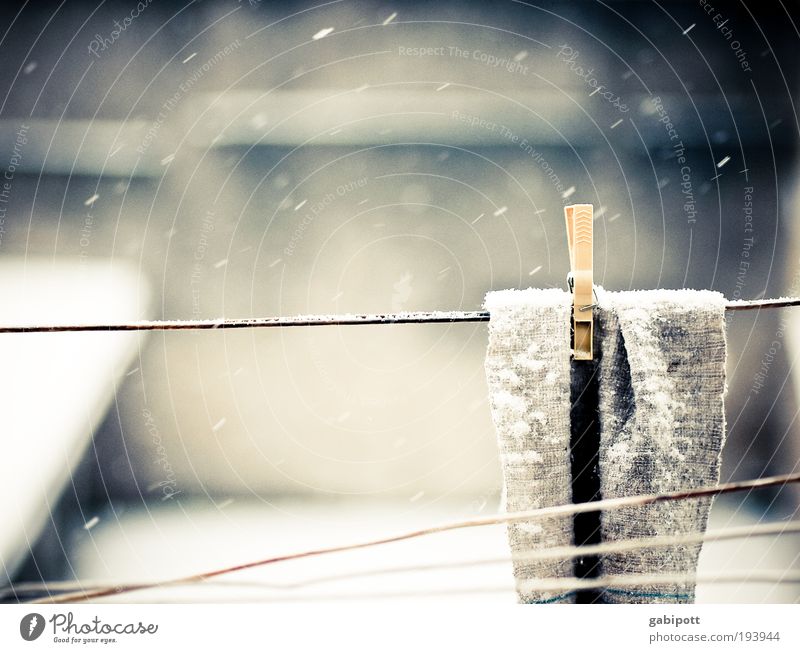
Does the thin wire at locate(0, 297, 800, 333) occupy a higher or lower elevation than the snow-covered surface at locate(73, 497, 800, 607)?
higher

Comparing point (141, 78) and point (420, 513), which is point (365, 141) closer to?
point (141, 78)

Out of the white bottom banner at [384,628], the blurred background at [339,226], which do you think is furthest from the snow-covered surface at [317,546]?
the white bottom banner at [384,628]

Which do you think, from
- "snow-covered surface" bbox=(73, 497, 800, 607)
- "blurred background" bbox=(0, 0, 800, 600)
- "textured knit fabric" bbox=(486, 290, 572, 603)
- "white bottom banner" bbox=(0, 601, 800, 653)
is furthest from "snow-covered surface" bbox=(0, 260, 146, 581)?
"textured knit fabric" bbox=(486, 290, 572, 603)

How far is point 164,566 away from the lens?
99 cm

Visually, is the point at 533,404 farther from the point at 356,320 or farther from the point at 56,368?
the point at 56,368

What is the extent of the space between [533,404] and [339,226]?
954mm

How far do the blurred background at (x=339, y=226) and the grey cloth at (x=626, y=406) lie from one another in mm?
788

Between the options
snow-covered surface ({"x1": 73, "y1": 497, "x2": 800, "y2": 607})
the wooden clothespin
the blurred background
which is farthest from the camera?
the blurred background

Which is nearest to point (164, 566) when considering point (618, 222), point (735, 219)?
point (618, 222)

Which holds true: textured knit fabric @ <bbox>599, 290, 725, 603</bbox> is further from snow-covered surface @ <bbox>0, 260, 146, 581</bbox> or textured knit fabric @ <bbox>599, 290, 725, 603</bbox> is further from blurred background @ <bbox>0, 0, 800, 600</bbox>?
snow-covered surface @ <bbox>0, 260, 146, 581</bbox>

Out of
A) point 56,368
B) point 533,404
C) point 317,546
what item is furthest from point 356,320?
point 56,368

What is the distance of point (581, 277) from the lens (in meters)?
0.33

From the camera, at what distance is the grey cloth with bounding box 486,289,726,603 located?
13.3 inches

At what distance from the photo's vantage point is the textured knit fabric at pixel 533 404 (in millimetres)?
342
